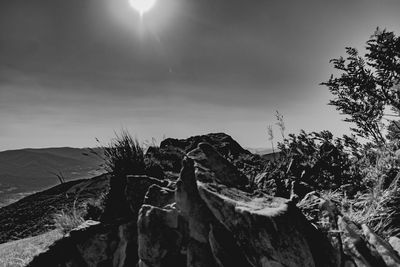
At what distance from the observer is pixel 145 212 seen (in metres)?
4.09

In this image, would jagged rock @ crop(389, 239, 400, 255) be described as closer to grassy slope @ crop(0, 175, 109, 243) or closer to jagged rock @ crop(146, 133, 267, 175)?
jagged rock @ crop(146, 133, 267, 175)

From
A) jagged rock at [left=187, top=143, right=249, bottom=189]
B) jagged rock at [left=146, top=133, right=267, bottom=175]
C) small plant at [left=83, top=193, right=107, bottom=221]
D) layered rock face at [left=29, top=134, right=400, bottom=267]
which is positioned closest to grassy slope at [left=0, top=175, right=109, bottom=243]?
small plant at [left=83, top=193, right=107, bottom=221]

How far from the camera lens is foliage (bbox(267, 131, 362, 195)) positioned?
515cm

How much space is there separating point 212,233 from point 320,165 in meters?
3.40

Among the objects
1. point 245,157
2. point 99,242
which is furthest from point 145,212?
point 245,157

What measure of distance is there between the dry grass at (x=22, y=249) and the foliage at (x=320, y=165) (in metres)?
5.05

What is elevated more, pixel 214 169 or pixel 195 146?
pixel 195 146

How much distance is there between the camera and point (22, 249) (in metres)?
6.59

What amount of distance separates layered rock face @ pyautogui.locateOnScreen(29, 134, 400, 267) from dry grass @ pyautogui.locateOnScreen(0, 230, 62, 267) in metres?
1.41

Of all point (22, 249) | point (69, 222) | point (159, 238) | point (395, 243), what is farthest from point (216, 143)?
point (22, 249)

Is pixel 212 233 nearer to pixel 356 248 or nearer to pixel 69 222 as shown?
pixel 356 248

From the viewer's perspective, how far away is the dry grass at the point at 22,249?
581cm

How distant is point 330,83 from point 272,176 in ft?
8.69

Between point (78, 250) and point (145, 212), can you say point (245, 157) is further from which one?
point (78, 250)
